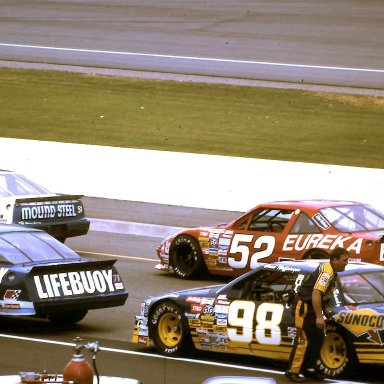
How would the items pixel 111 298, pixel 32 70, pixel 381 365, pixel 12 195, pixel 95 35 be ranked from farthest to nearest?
pixel 95 35, pixel 32 70, pixel 12 195, pixel 111 298, pixel 381 365

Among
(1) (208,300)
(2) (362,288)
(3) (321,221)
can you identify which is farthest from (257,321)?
(3) (321,221)

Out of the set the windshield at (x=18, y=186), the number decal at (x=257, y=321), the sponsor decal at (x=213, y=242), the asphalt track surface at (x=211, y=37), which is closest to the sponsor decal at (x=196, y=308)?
the number decal at (x=257, y=321)

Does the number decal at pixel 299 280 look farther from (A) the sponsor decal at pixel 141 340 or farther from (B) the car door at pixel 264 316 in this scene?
(A) the sponsor decal at pixel 141 340

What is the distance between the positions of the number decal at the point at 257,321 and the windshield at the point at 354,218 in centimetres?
493

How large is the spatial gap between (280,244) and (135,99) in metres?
17.1

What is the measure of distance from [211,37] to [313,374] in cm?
2832

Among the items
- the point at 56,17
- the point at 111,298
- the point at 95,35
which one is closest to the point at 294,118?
the point at 95,35

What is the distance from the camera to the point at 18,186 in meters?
20.0

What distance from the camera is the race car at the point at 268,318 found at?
36.3ft

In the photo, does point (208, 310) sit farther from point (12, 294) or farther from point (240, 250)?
point (240, 250)

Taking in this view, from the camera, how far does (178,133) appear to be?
30141 mm

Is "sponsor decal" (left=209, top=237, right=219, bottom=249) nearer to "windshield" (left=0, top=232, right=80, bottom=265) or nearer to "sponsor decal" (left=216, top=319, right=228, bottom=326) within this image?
"windshield" (left=0, top=232, right=80, bottom=265)

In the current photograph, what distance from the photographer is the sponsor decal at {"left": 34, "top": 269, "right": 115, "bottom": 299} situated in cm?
1328

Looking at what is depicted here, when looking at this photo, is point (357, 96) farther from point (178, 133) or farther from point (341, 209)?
point (341, 209)
